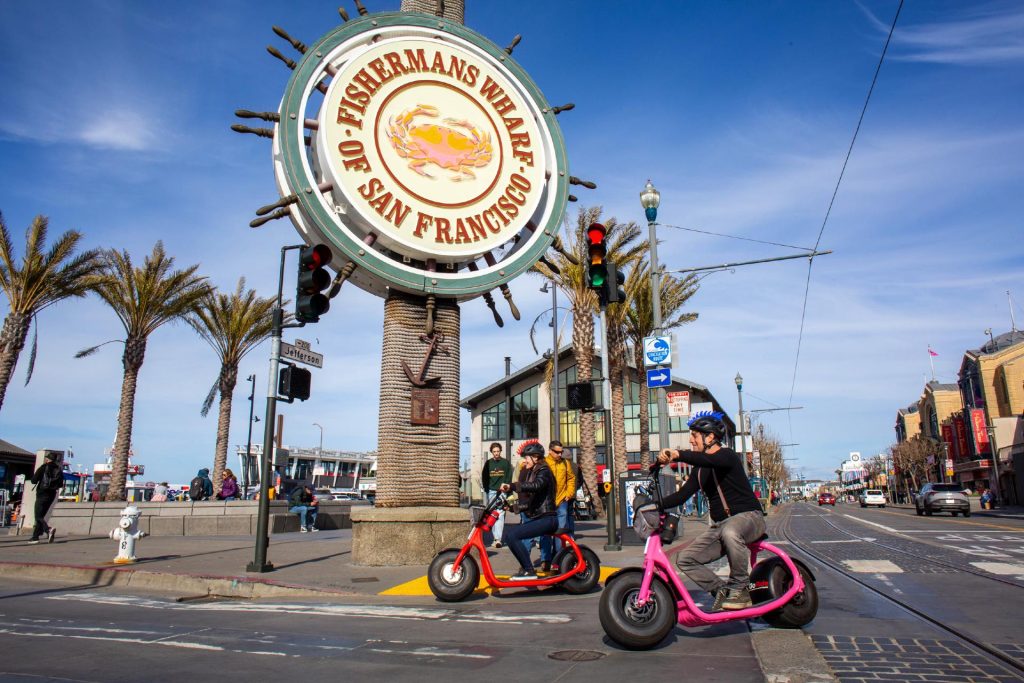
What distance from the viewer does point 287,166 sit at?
10086 millimetres

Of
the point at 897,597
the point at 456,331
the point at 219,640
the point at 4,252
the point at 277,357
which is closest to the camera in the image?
the point at 219,640

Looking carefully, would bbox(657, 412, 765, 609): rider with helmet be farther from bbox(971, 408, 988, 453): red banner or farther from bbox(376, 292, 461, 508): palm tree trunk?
bbox(971, 408, 988, 453): red banner

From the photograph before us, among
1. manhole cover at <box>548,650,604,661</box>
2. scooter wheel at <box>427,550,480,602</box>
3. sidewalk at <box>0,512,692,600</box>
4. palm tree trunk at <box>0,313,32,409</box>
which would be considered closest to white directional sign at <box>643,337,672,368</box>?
sidewalk at <box>0,512,692,600</box>

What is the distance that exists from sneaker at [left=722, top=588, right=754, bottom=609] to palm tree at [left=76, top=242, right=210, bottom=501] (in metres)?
24.8

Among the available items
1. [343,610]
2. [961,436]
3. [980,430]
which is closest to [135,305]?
[343,610]

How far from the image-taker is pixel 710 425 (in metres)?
5.64

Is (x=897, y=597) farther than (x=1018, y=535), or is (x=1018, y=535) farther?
(x=1018, y=535)

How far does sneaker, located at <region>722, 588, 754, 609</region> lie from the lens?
16.7ft

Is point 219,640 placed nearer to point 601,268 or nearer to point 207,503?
point 601,268

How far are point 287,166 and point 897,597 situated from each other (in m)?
9.17

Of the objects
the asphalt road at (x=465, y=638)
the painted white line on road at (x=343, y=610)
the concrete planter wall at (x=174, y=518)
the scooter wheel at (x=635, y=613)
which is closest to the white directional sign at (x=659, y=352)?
the asphalt road at (x=465, y=638)

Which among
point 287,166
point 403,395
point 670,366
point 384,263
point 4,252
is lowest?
point 403,395

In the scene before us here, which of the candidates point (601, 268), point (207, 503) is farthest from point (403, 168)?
point (207, 503)

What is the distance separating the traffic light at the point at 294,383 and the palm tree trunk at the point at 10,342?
1683cm
